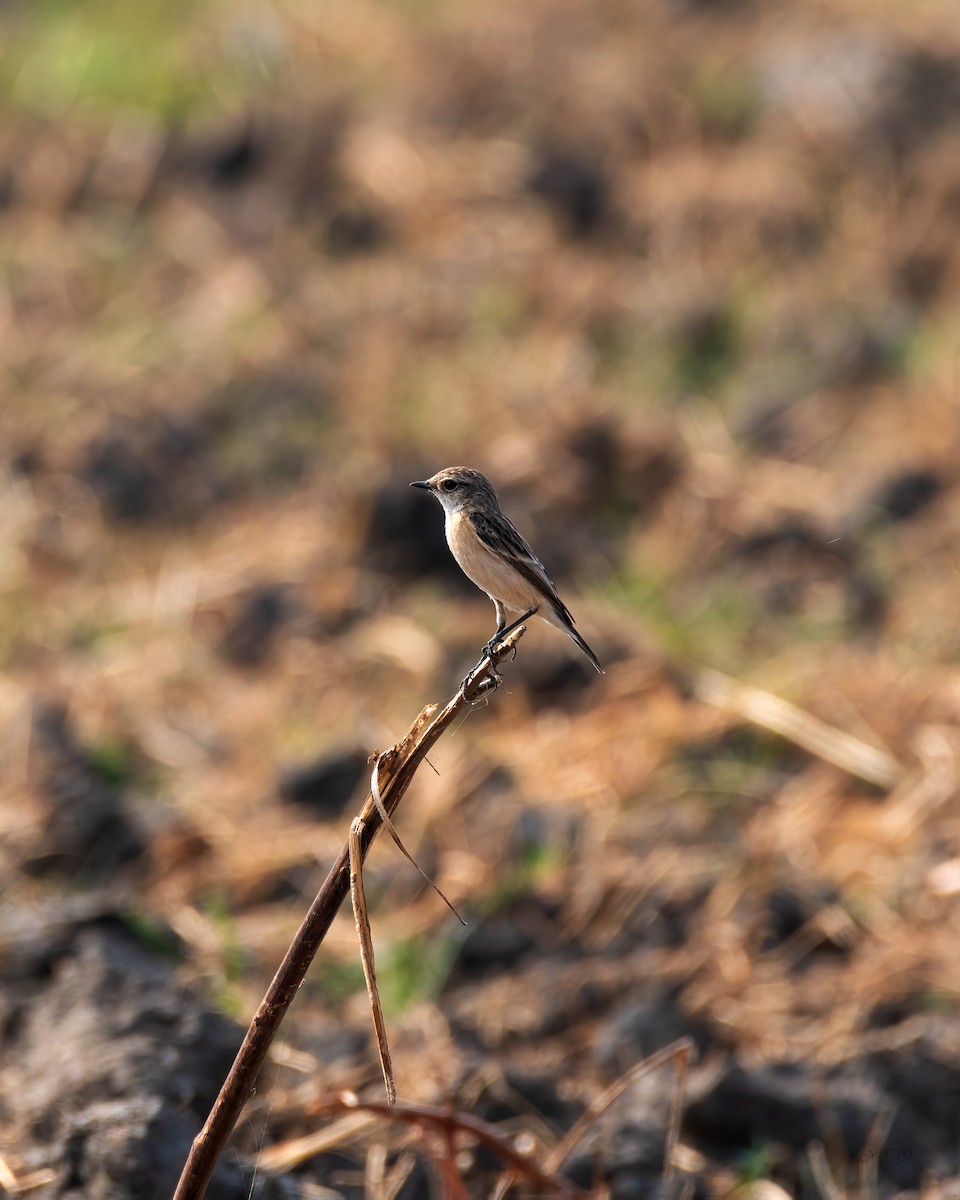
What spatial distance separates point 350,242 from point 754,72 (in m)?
4.09

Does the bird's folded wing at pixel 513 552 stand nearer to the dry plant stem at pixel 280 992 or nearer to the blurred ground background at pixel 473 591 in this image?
the dry plant stem at pixel 280 992

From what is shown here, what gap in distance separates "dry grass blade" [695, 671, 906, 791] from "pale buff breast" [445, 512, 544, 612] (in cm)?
319

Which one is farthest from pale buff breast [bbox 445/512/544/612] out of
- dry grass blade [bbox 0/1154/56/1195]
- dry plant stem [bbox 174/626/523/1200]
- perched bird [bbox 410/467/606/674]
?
dry grass blade [bbox 0/1154/56/1195]

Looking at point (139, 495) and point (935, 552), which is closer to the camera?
point (935, 552)

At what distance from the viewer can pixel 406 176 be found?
13.4 m

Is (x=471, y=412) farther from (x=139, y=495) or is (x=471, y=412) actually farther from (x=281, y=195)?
(x=281, y=195)

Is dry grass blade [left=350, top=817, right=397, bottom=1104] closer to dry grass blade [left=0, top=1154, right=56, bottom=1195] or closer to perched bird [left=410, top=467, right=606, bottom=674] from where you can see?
perched bird [left=410, top=467, right=606, bottom=674]

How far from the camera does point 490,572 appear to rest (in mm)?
4211

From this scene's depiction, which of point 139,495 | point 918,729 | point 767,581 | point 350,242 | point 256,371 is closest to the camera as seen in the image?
point 918,729

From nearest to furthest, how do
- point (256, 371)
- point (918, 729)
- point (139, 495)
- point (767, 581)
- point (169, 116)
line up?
point (918, 729)
point (767, 581)
point (139, 495)
point (256, 371)
point (169, 116)

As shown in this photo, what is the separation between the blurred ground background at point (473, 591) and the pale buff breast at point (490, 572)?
151cm

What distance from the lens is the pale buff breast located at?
13.8 ft

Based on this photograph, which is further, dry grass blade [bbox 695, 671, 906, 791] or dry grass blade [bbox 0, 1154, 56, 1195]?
dry grass blade [bbox 695, 671, 906, 791]

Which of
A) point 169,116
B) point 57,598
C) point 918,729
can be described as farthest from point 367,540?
point 169,116
